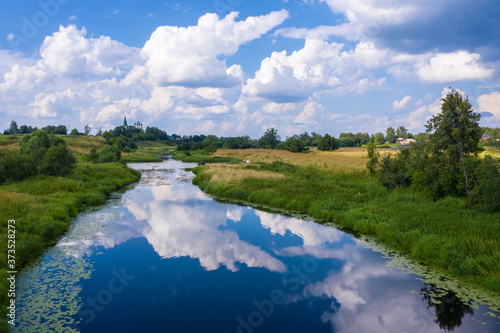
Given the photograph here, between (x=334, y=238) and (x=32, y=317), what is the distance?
1559cm

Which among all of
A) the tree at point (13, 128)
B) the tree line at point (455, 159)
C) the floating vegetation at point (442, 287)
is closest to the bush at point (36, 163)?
the floating vegetation at point (442, 287)

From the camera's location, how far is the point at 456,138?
20.5 m

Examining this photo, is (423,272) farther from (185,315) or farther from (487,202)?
(185,315)

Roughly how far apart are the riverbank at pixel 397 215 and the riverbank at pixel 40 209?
13756 millimetres

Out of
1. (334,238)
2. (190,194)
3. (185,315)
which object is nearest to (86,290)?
(185,315)

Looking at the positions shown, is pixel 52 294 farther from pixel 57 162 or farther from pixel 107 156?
pixel 107 156

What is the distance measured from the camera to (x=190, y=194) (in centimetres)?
3550

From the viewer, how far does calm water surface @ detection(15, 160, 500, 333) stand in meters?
10.1

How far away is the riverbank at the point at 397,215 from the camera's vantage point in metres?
12.9

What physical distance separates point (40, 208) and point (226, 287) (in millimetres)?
15427

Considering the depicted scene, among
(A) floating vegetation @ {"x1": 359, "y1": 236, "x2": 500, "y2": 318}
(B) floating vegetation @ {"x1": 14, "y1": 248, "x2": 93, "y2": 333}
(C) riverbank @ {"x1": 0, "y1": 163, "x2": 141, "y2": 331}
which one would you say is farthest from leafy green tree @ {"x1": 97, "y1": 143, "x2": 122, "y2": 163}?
(A) floating vegetation @ {"x1": 359, "y1": 236, "x2": 500, "y2": 318}

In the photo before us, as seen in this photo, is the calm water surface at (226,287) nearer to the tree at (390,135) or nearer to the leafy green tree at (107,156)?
the leafy green tree at (107,156)

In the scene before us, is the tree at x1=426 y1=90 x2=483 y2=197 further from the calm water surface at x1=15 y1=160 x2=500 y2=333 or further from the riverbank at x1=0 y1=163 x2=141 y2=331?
the riverbank at x1=0 y1=163 x2=141 y2=331

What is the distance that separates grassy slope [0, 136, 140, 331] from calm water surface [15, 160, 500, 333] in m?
0.78
